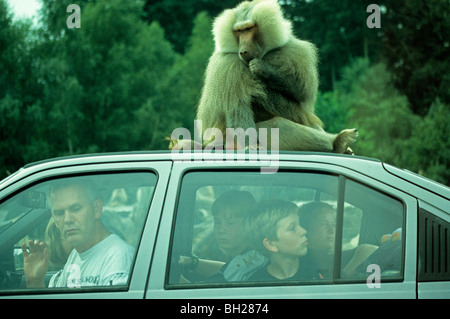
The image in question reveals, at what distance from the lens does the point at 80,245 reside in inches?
104

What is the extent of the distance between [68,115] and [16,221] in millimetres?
15154

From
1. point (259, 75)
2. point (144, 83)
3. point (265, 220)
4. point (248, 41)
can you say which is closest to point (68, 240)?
point (265, 220)

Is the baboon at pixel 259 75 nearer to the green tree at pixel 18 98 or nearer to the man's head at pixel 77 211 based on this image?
the man's head at pixel 77 211

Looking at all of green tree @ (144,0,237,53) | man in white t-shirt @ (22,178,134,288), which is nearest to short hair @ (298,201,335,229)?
man in white t-shirt @ (22,178,134,288)

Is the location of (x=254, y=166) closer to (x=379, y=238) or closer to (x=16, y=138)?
(x=379, y=238)

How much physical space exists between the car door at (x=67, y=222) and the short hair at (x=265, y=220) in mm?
393

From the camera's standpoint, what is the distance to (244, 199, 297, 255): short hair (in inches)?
96.0

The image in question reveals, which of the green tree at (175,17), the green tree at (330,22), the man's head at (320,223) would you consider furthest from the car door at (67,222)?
the green tree at (175,17)

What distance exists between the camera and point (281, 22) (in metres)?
4.25

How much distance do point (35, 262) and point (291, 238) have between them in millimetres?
1190

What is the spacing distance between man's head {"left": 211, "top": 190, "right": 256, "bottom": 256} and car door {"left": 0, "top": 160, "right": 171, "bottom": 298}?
0.30m

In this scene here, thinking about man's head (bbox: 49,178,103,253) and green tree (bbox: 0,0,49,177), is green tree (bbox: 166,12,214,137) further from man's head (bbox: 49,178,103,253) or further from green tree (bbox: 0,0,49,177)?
man's head (bbox: 49,178,103,253)

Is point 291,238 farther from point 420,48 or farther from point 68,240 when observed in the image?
point 420,48

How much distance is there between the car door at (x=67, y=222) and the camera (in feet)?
7.71
